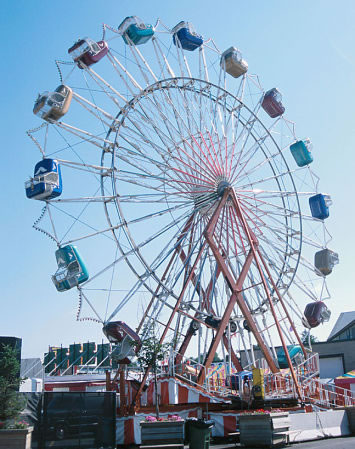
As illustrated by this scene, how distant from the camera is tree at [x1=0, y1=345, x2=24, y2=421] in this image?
13.8 meters

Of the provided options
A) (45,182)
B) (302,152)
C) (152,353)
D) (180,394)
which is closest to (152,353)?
(152,353)

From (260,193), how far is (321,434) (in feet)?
37.9

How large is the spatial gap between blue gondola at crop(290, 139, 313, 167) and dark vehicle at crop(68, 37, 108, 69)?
11.3 meters

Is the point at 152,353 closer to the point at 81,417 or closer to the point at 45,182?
the point at 81,417

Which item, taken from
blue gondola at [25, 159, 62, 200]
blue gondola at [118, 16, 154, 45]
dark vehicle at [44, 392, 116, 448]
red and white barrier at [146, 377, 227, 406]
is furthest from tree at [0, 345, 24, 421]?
blue gondola at [118, 16, 154, 45]

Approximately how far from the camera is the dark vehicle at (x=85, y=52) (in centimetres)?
2178

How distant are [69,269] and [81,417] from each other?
7.29 m

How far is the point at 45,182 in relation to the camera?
1942 cm

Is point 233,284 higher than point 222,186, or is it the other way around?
point 222,186

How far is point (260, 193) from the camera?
25.6 m

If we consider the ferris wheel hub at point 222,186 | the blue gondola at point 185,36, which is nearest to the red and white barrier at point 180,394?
the ferris wheel hub at point 222,186

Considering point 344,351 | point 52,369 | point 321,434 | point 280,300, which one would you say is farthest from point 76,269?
point 52,369

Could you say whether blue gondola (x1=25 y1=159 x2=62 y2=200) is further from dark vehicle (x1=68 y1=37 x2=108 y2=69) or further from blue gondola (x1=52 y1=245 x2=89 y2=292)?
dark vehicle (x1=68 y1=37 x2=108 y2=69)

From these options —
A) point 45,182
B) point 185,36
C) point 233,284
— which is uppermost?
point 185,36
